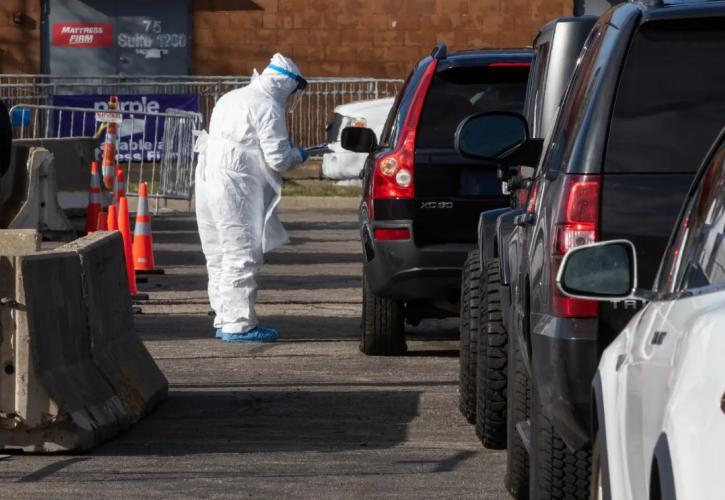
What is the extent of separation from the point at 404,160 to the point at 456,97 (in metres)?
0.49

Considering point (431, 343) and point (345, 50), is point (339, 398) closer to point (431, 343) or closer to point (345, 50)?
point (431, 343)

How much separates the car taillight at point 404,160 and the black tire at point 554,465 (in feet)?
16.5

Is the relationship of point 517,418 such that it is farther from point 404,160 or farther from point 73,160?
point 73,160

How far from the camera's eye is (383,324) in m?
11.5

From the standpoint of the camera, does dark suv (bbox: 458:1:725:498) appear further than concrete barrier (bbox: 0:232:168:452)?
→ No

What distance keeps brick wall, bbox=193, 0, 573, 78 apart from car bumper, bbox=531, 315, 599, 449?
100 ft

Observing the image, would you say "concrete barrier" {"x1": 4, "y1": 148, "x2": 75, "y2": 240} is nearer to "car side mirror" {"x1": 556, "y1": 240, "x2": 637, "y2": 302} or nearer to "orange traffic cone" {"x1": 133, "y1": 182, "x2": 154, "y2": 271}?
"orange traffic cone" {"x1": 133, "y1": 182, "x2": 154, "y2": 271}

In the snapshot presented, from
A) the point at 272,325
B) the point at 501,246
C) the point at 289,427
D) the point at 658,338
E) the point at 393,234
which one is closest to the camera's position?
the point at 658,338

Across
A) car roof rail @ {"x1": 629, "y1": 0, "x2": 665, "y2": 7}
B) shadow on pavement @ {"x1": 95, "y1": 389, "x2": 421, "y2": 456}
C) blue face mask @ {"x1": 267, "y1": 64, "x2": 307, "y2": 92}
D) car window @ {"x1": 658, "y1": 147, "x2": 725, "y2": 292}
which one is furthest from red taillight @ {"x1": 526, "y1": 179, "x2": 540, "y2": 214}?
blue face mask @ {"x1": 267, "y1": 64, "x2": 307, "y2": 92}

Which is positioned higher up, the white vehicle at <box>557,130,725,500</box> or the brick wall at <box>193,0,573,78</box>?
the brick wall at <box>193,0,573,78</box>

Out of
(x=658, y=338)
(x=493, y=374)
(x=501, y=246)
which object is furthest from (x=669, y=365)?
(x=493, y=374)

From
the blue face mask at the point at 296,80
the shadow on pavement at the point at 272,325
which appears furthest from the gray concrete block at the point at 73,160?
the blue face mask at the point at 296,80

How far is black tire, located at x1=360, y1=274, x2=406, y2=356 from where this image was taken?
11477 millimetres

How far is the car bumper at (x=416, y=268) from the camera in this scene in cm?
1095
